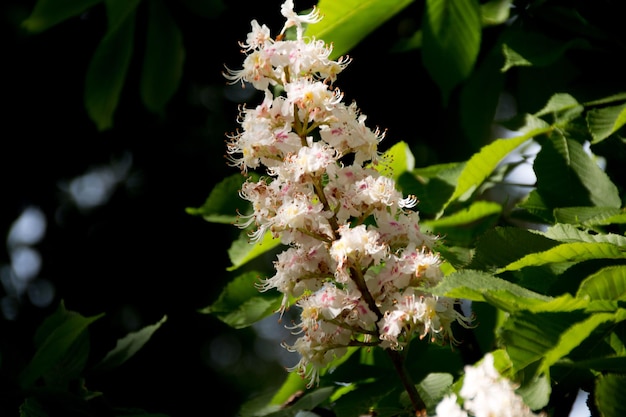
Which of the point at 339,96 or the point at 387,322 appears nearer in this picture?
the point at 387,322

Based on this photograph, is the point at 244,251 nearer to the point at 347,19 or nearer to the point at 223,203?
the point at 223,203

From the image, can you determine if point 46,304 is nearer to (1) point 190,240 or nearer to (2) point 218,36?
→ (1) point 190,240

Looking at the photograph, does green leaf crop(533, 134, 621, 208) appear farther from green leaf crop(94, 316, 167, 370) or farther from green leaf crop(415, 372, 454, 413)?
green leaf crop(94, 316, 167, 370)

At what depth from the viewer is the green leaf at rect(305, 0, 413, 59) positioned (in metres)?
1.89

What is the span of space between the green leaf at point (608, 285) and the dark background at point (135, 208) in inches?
100

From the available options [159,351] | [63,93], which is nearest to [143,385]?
[159,351]

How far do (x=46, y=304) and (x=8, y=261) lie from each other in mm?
287

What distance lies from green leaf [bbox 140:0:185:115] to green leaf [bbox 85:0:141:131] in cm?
14

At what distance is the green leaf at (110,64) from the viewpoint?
2.45 metres

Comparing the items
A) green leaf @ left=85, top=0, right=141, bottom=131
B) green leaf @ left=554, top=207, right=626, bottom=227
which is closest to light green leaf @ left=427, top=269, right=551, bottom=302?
green leaf @ left=554, top=207, right=626, bottom=227

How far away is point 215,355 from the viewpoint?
398 centimetres

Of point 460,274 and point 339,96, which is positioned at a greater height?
point 339,96

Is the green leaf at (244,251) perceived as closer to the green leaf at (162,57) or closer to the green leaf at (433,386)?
the green leaf at (433,386)

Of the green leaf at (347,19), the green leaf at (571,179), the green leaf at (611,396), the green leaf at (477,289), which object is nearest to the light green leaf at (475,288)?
the green leaf at (477,289)
